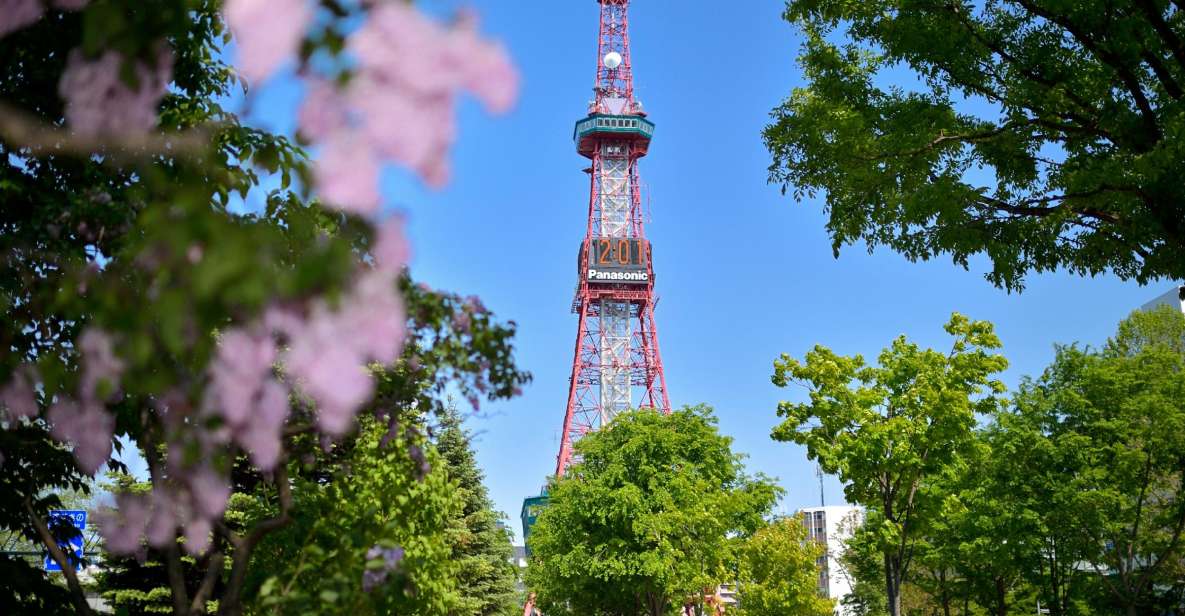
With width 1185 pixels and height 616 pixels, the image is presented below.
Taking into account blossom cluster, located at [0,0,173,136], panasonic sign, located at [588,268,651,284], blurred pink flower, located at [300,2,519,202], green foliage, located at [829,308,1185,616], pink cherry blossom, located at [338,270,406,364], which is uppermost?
panasonic sign, located at [588,268,651,284]

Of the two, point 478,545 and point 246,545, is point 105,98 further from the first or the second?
point 478,545

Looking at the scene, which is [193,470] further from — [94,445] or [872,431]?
[872,431]

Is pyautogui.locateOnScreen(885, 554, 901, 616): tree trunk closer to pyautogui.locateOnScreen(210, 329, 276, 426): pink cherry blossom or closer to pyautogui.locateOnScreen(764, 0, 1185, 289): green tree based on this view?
pyautogui.locateOnScreen(764, 0, 1185, 289): green tree

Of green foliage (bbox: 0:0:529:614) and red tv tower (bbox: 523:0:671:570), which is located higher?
red tv tower (bbox: 523:0:671:570)

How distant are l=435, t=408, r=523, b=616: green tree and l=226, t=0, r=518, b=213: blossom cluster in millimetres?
32546

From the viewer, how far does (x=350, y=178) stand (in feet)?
6.84

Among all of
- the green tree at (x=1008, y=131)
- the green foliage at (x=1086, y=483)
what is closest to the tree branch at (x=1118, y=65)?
the green tree at (x=1008, y=131)

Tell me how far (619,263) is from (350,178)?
77975mm

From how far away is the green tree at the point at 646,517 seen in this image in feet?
103

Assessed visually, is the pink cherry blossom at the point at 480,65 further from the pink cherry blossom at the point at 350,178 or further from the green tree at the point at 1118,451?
the green tree at the point at 1118,451

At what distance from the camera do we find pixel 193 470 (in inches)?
137

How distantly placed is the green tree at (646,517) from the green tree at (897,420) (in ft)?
33.0

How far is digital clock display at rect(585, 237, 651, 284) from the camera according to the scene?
261 feet

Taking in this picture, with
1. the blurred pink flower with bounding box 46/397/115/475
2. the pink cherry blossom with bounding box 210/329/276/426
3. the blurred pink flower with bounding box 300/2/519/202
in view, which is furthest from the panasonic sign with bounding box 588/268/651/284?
the blurred pink flower with bounding box 300/2/519/202
